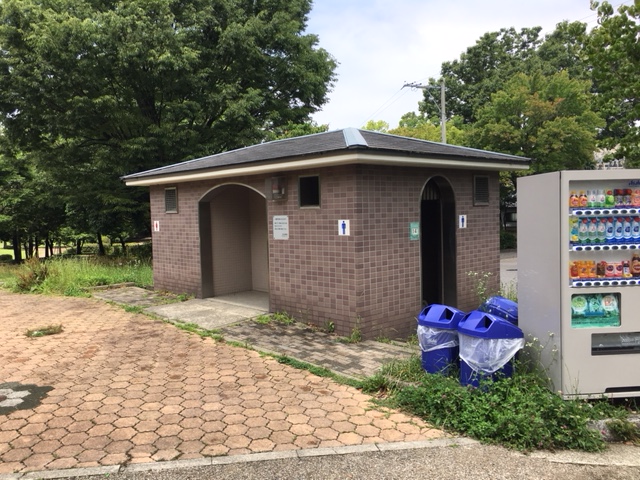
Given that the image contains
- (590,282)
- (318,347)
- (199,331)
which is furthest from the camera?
Answer: (199,331)

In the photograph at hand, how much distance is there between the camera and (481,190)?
8.86 metres

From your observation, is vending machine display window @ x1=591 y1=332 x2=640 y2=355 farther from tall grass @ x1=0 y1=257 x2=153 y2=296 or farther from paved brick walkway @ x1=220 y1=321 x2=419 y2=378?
tall grass @ x1=0 y1=257 x2=153 y2=296

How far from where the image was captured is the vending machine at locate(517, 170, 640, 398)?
4277 mm

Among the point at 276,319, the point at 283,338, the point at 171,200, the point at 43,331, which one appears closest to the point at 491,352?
the point at 283,338

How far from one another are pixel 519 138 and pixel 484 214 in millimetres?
13674

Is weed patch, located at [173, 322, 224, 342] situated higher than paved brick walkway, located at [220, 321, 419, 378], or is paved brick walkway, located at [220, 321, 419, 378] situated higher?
weed patch, located at [173, 322, 224, 342]

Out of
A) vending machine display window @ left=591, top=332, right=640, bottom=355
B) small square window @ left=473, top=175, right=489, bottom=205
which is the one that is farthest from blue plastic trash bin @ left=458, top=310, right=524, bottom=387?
small square window @ left=473, top=175, right=489, bottom=205

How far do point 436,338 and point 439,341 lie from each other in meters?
0.04

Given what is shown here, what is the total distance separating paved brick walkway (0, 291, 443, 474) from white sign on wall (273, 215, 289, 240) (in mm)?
2142

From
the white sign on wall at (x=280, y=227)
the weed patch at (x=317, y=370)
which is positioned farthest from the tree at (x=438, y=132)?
the weed patch at (x=317, y=370)

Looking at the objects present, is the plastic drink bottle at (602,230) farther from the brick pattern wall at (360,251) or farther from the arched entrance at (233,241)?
the arched entrance at (233,241)

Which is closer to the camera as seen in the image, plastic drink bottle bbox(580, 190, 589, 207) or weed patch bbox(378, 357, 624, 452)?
weed patch bbox(378, 357, 624, 452)

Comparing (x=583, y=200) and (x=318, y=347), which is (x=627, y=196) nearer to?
(x=583, y=200)

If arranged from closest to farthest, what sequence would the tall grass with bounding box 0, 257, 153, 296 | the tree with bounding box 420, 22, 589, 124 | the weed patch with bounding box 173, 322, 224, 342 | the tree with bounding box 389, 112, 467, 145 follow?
the weed patch with bounding box 173, 322, 224, 342, the tall grass with bounding box 0, 257, 153, 296, the tree with bounding box 389, 112, 467, 145, the tree with bounding box 420, 22, 589, 124
